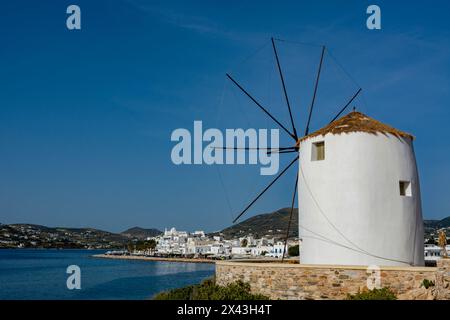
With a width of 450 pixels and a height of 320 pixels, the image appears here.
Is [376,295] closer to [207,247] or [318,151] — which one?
[318,151]

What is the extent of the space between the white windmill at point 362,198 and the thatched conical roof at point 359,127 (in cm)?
3

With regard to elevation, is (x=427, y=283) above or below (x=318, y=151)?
below

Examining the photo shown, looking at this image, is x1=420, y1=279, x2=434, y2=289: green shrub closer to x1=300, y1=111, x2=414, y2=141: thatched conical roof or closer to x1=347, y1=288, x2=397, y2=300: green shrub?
x1=347, y1=288, x2=397, y2=300: green shrub

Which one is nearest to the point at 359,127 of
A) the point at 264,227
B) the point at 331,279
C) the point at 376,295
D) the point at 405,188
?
the point at 405,188

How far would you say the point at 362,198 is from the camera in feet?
44.5

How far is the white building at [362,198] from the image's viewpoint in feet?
44.3

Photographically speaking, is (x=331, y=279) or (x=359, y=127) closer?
(x=331, y=279)

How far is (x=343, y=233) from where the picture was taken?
13672 mm

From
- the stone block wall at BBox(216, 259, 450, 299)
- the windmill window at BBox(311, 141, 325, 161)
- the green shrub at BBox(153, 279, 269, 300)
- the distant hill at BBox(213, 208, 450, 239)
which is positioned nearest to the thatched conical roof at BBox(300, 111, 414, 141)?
the windmill window at BBox(311, 141, 325, 161)

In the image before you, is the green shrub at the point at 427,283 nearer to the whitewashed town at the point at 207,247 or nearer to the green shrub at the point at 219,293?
the green shrub at the point at 219,293

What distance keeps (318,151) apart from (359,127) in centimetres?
147

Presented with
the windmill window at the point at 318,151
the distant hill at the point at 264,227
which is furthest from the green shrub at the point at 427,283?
the distant hill at the point at 264,227
